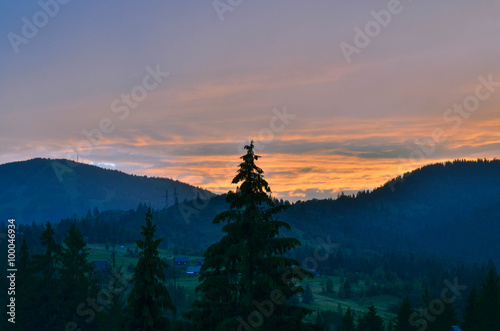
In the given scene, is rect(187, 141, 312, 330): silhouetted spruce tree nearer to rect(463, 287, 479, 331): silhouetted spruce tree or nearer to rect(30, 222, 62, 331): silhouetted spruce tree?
rect(30, 222, 62, 331): silhouetted spruce tree

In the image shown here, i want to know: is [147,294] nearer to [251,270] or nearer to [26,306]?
[251,270]

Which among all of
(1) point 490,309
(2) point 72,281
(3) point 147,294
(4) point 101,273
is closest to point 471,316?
(1) point 490,309

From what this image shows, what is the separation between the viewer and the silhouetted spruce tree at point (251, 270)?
2164cm

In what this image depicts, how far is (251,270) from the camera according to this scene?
2220 cm

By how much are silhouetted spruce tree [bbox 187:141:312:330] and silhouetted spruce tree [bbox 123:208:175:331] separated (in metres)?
6.31

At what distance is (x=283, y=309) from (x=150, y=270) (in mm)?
9977

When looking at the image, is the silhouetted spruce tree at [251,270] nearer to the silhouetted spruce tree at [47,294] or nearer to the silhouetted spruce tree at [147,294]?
the silhouetted spruce tree at [147,294]

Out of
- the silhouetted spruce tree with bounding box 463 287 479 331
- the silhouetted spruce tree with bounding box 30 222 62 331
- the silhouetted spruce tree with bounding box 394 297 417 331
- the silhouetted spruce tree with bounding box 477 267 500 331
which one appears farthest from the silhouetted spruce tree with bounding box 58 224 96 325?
the silhouetted spruce tree with bounding box 477 267 500 331

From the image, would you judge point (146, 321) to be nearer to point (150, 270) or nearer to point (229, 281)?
point (150, 270)

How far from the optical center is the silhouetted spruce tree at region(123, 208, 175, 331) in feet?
92.1

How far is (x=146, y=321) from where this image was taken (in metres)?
28.3

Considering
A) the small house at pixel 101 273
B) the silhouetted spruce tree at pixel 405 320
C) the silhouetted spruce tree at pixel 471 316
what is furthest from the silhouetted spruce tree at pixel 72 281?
the silhouetted spruce tree at pixel 471 316

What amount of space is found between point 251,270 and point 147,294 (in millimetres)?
9166

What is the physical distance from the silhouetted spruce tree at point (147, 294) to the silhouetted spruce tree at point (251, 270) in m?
6.31
